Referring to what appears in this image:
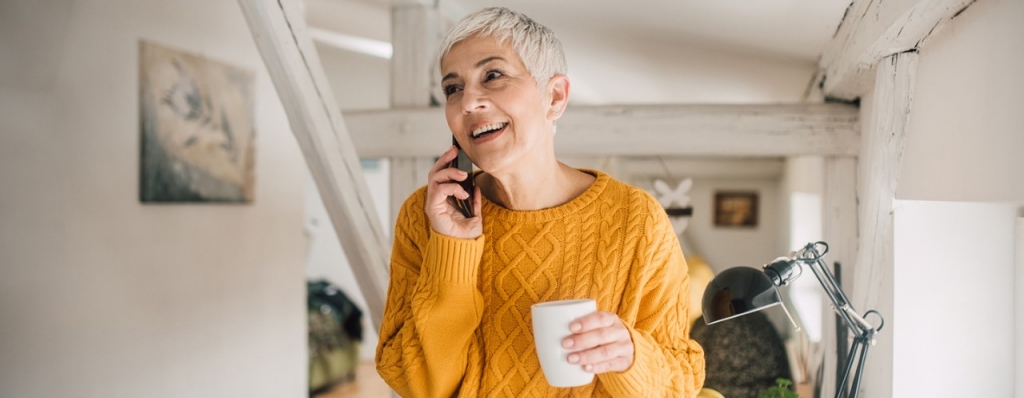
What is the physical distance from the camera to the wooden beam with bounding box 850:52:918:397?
1.31 m

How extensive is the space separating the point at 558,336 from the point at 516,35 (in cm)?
45

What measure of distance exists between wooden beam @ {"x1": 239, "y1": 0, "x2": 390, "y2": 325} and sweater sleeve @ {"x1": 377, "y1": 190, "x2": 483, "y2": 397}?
55cm

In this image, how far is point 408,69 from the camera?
6.66 ft

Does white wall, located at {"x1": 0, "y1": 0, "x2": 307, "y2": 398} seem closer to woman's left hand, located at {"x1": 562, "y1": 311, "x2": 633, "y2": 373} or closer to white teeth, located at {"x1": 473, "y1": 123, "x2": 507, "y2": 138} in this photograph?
white teeth, located at {"x1": 473, "y1": 123, "x2": 507, "y2": 138}

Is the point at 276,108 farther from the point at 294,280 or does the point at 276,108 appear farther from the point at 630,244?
the point at 630,244

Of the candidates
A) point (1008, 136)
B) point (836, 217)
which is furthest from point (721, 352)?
point (1008, 136)

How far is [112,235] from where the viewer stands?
192 cm

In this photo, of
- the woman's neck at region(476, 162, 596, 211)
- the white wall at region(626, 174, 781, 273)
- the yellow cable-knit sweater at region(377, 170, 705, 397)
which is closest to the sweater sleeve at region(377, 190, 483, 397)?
the yellow cable-knit sweater at region(377, 170, 705, 397)

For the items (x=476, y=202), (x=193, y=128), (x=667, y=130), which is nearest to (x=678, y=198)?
(x=667, y=130)

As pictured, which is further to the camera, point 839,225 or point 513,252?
point 839,225

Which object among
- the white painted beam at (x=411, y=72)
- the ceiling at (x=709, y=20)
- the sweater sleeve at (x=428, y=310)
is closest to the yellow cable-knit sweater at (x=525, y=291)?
the sweater sleeve at (x=428, y=310)

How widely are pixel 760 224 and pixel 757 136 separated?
3923mm

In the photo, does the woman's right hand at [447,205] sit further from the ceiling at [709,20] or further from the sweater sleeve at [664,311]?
the ceiling at [709,20]

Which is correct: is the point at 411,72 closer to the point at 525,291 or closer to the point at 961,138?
the point at 525,291
